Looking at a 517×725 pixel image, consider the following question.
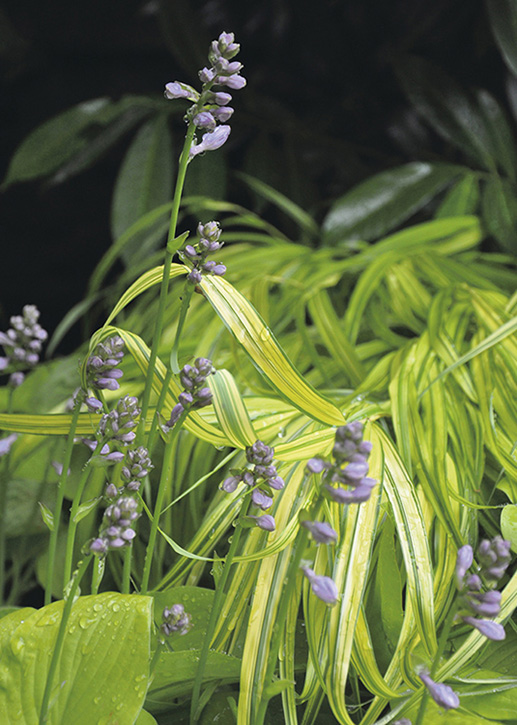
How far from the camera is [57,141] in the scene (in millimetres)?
871

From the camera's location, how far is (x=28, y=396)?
64 cm

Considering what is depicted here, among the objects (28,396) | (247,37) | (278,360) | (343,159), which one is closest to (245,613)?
(278,360)

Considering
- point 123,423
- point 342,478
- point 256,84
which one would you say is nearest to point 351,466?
point 342,478

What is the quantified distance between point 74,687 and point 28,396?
1.29ft

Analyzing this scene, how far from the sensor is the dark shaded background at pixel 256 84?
3.42 ft

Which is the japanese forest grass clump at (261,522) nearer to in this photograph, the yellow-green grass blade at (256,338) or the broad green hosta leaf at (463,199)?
the yellow-green grass blade at (256,338)

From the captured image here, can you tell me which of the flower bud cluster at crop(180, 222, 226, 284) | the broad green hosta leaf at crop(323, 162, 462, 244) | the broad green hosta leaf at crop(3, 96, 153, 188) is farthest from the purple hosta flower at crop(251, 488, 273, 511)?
the broad green hosta leaf at crop(3, 96, 153, 188)

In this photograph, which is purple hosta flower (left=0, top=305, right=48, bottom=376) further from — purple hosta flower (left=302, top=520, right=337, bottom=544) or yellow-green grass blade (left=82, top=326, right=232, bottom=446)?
purple hosta flower (left=302, top=520, right=337, bottom=544)

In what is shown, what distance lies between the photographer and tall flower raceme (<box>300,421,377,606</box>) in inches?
8.9

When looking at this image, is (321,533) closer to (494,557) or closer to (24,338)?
(494,557)

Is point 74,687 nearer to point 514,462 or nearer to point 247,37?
point 514,462

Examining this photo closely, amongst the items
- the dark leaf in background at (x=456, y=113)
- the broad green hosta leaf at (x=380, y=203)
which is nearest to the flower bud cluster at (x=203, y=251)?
the broad green hosta leaf at (x=380, y=203)

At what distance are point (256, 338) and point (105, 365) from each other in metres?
0.09

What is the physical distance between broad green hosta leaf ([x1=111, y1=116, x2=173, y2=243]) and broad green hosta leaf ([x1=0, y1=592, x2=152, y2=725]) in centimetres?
63
